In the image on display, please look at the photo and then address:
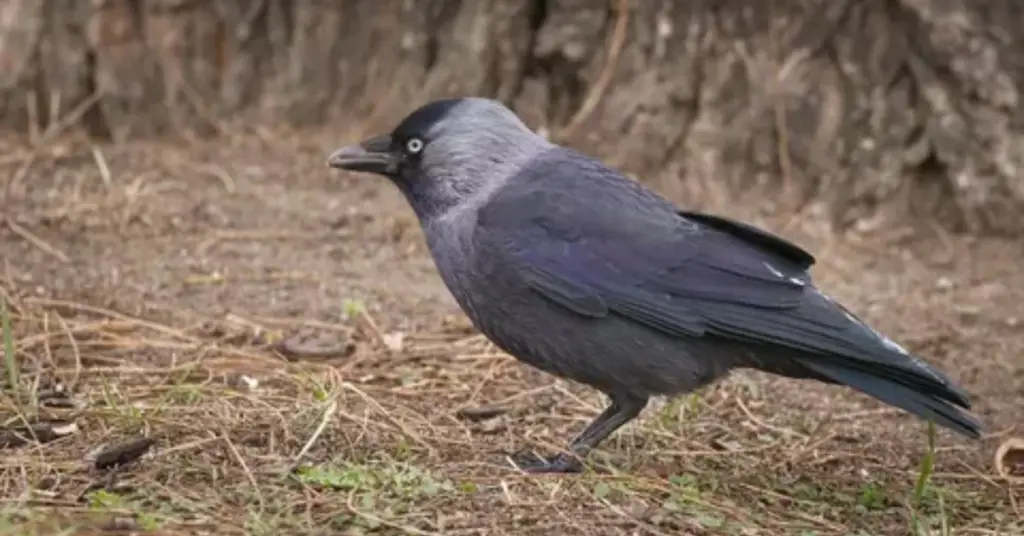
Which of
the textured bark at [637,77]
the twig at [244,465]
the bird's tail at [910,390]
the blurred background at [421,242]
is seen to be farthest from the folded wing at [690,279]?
the textured bark at [637,77]

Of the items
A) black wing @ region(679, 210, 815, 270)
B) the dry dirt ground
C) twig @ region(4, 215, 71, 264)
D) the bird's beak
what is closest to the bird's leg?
the dry dirt ground

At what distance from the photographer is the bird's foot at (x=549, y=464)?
4.43 metres

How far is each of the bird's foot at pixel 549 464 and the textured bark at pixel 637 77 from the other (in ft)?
9.38

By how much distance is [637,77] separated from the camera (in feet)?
23.8

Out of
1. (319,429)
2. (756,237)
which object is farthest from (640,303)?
(319,429)

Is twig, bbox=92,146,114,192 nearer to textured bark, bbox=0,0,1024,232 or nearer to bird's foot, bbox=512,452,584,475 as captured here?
textured bark, bbox=0,0,1024,232

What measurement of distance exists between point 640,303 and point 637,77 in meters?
2.87

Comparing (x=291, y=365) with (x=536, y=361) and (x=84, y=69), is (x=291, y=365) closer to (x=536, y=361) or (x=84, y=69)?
(x=536, y=361)

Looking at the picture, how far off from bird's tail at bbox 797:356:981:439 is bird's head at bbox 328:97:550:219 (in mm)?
1158

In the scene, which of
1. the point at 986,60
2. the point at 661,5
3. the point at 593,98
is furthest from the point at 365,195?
the point at 986,60

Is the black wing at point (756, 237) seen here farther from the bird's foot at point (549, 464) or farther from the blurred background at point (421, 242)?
the bird's foot at point (549, 464)

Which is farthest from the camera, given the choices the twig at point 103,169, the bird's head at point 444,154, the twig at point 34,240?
the twig at point 103,169

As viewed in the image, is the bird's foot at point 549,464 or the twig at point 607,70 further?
the twig at point 607,70

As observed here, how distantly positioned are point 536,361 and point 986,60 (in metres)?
3.10
